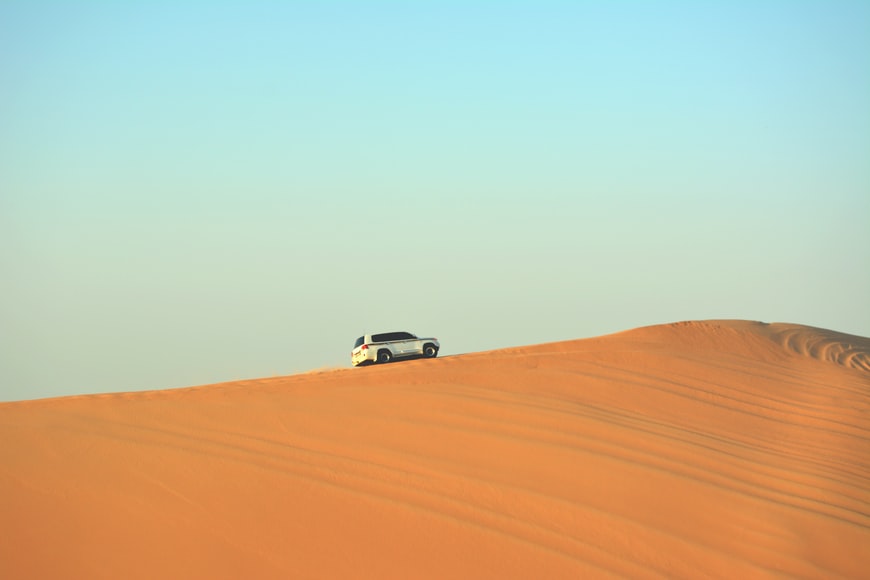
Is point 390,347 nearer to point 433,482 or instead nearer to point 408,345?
point 408,345

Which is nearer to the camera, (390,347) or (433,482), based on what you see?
(433,482)

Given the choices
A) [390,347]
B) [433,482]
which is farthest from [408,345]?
[433,482]

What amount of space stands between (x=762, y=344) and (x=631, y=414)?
1101cm

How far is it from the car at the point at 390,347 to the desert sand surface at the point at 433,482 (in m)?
10.0

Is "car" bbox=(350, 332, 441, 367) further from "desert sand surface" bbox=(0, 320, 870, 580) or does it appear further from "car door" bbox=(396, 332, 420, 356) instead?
"desert sand surface" bbox=(0, 320, 870, 580)

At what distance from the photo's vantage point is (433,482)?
30.5 ft

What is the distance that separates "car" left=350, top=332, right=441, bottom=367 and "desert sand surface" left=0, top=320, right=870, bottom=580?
10.0m

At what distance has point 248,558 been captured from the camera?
738 centimetres

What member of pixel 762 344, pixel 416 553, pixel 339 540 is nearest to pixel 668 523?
pixel 416 553

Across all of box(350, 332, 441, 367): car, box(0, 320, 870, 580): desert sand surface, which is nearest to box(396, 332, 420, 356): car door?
box(350, 332, 441, 367): car

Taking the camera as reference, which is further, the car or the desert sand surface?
the car

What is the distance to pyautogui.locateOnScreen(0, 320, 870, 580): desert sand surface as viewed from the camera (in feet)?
24.9

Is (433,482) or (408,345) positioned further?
(408,345)

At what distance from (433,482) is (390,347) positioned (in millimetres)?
16136
